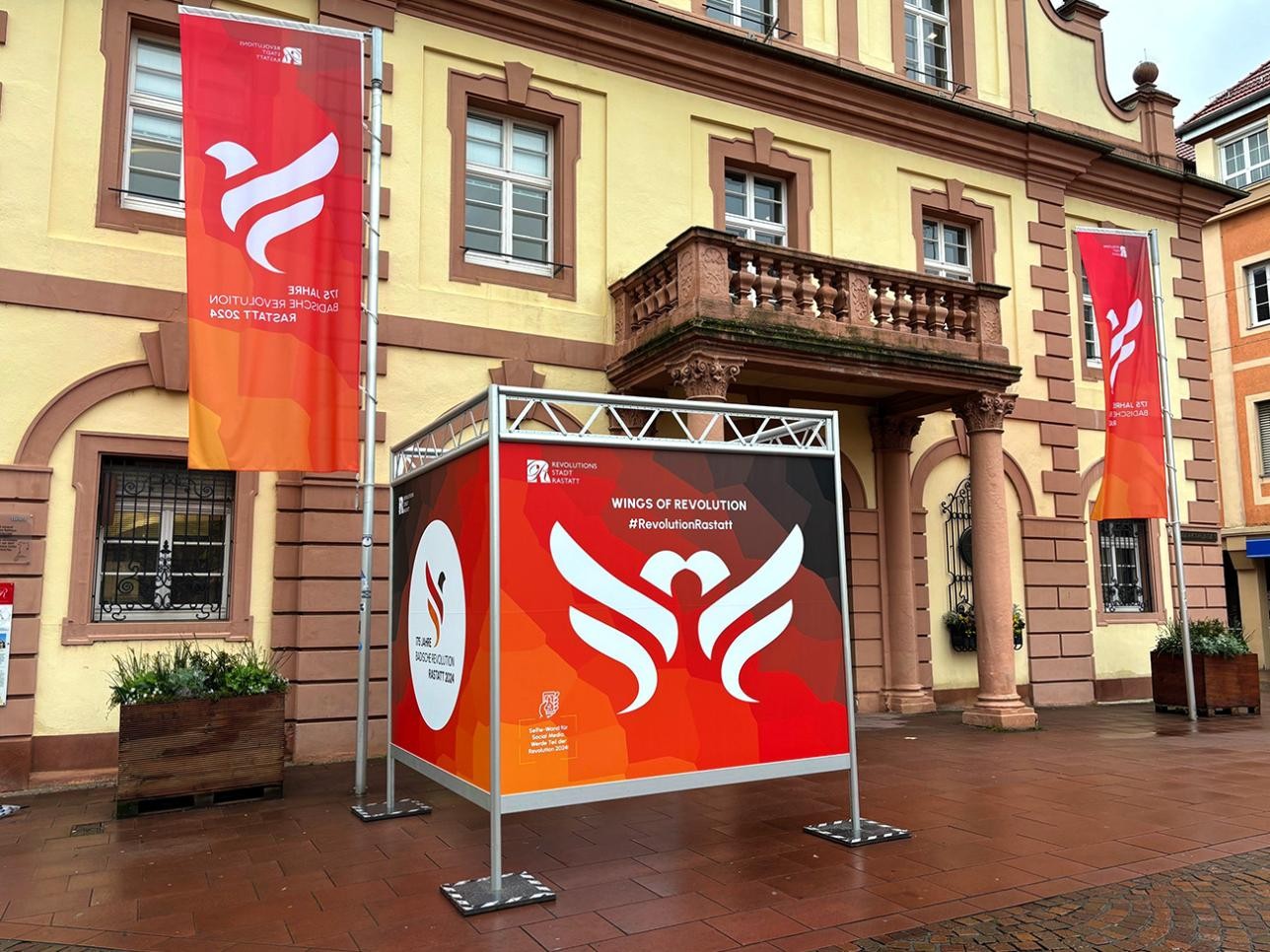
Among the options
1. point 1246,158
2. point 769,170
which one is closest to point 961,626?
point 769,170

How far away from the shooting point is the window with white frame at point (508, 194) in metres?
Result: 10.8

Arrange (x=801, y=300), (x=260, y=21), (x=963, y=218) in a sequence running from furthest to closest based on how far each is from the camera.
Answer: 1. (x=963, y=218)
2. (x=801, y=300)
3. (x=260, y=21)

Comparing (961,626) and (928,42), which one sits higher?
(928,42)

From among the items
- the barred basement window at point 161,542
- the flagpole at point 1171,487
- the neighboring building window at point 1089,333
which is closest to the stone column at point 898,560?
the flagpole at point 1171,487

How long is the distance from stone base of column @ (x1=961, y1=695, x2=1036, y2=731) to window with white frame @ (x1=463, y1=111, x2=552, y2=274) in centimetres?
710

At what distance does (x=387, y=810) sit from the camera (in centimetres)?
688

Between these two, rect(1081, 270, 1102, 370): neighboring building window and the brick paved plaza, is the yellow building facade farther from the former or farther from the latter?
the brick paved plaza

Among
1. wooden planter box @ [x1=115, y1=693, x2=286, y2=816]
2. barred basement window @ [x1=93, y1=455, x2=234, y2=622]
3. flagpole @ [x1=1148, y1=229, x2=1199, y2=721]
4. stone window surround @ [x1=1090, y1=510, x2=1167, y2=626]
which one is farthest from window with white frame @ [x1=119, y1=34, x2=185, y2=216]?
stone window surround @ [x1=1090, y1=510, x2=1167, y2=626]

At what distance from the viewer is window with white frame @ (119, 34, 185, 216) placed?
9195 millimetres

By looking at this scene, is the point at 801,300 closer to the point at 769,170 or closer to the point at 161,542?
the point at 769,170

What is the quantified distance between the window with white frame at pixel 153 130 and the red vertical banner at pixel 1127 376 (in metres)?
10.3

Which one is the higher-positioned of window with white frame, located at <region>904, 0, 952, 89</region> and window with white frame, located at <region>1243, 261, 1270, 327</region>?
window with white frame, located at <region>904, 0, 952, 89</region>

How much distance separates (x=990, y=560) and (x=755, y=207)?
17.5ft

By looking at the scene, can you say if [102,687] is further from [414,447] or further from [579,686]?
[579,686]
